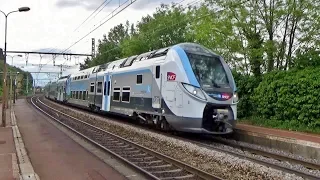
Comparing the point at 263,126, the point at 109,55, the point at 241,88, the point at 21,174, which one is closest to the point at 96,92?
the point at 241,88

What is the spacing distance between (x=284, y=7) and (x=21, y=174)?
50.5 ft

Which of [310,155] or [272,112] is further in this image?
[272,112]

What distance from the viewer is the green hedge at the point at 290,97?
16.2 m

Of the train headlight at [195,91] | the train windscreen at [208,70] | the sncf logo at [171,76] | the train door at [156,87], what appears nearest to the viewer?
the train headlight at [195,91]

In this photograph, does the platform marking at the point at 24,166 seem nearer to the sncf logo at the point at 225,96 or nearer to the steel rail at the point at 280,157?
the steel rail at the point at 280,157

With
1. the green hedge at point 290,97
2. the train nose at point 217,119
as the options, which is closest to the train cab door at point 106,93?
the green hedge at point 290,97

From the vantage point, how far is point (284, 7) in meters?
19.3

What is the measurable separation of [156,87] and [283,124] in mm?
6364

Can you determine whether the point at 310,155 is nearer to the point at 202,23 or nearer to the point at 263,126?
the point at 263,126

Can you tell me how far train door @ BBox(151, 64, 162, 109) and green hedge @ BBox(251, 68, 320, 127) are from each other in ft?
19.9

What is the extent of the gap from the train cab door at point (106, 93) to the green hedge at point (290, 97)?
8.78 metres

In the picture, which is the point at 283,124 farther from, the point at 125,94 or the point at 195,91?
the point at 125,94

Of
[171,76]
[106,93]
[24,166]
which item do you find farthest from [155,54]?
[24,166]

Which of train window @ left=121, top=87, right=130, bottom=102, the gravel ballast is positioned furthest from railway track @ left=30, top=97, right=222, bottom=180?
train window @ left=121, top=87, right=130, bottom=102
